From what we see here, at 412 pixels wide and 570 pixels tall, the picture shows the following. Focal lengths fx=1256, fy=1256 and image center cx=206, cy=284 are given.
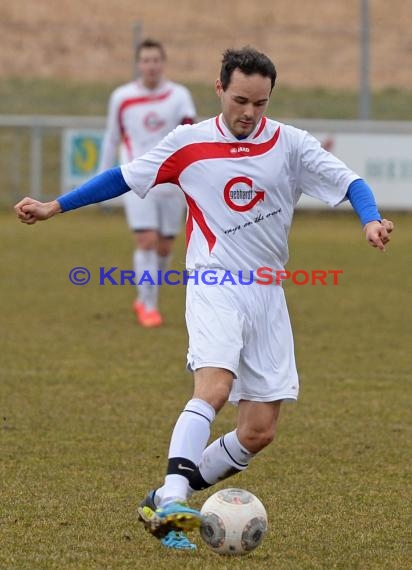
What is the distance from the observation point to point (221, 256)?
15.7ft

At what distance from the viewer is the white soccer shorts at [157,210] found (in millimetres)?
10406

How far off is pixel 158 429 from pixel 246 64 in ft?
8.99

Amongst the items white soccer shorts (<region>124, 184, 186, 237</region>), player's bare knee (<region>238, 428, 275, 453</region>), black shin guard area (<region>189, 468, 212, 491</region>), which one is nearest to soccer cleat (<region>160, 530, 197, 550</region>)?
black shin guard area (<region>189, 468, 212, 491</region>)

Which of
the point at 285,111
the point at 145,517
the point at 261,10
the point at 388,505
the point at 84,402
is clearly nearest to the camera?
the point at 145,517

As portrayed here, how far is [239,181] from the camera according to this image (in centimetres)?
478

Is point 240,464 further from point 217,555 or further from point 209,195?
point 209,195

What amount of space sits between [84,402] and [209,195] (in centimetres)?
294

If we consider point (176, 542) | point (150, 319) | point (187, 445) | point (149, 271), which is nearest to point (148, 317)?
point (150, 319)

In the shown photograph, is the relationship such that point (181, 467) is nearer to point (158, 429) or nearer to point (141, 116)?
point (158, 429)

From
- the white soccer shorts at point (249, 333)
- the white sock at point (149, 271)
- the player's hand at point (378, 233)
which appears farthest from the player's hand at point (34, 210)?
the white sock at point (149, 271)

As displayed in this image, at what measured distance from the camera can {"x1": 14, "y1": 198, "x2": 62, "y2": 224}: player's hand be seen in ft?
15.7

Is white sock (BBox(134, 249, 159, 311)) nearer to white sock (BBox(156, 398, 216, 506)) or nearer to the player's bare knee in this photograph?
the player's bare knee

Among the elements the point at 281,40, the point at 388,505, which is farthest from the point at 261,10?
the point at 388,505

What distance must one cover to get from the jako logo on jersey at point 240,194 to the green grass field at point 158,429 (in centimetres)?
126
